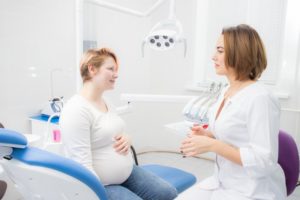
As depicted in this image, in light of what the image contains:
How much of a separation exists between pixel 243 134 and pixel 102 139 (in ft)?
1.94

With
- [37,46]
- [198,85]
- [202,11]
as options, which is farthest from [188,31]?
[37,46]

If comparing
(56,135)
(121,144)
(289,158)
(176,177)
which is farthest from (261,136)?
(56,135)

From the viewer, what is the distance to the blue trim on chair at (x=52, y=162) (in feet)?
2.54

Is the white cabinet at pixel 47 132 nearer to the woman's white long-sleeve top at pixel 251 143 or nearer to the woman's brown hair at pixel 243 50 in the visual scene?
the woman's white long-sleeve top at pixel 251 143

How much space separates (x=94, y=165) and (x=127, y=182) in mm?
260

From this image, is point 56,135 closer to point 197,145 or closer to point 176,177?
point 176,177

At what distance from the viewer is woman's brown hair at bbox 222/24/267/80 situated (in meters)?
1.08

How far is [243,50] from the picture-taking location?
1079 mm

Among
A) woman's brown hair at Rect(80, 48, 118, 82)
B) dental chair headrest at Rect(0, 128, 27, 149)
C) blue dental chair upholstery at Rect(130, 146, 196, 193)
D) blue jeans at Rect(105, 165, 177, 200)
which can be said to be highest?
woman's brown hair at Rect(80, 48, 118, 82)

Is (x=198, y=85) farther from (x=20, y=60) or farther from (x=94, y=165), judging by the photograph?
(x=94, y=165)

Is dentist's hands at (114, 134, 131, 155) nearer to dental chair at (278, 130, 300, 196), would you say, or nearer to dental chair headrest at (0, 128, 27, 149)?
dental chair headrest at (0, 128, 27, 149)

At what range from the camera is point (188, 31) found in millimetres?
3070

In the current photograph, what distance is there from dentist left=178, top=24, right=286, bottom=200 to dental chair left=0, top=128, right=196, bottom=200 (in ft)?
1.34

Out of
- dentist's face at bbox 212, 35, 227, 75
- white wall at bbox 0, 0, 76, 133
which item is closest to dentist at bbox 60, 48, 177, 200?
dentist's face at bbox 212, 35, 227, 75
